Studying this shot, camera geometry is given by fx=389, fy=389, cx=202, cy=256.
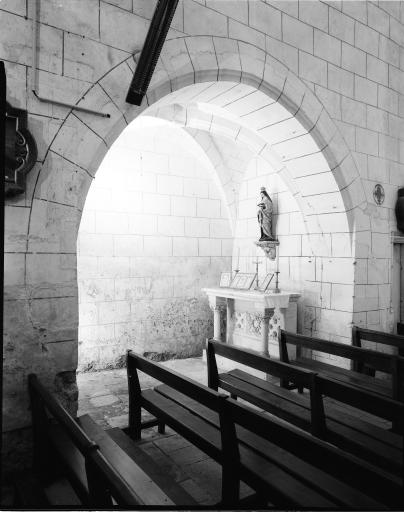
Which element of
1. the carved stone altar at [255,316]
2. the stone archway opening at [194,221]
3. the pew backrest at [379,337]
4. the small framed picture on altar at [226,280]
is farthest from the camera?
the small framed picture on altar at [226,280]

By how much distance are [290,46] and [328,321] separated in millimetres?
3028

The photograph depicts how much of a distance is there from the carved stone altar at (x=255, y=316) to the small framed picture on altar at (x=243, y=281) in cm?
12

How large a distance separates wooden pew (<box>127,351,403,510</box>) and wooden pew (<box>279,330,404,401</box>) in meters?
1.15

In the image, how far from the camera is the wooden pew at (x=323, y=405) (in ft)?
5.91

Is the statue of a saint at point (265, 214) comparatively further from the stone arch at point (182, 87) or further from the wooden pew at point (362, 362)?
the wooden pew at point (362, 362)

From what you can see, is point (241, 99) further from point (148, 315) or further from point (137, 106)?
point (148, 315)

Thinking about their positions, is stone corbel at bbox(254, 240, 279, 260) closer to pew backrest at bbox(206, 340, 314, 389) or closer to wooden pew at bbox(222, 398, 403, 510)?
pew backrest at bbox(206, 340, 314, 389)

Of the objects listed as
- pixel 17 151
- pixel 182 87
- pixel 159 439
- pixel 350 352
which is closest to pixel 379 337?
pixel 350 352

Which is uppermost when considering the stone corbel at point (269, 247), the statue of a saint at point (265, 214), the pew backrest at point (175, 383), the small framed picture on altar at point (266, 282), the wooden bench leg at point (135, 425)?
the statue of a saint at point (265, 214)

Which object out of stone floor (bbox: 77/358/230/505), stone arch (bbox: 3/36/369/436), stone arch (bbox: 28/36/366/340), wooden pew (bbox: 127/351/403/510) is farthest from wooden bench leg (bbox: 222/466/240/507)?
stone arch (bbox: 28/36/366/340)

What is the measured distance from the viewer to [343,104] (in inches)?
173

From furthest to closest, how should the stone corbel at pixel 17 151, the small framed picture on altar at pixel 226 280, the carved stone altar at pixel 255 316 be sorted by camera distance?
the small framed picture on altar at pixel 226 280 < the carved stone altar at pixel 255 316 < the stone corbel at pixel 17 151

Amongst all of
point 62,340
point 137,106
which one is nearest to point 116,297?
point 62,340

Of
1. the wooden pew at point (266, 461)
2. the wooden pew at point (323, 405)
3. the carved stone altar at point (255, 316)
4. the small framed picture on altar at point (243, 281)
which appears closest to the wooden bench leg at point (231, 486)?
the wooden pew at point (266, 461)
